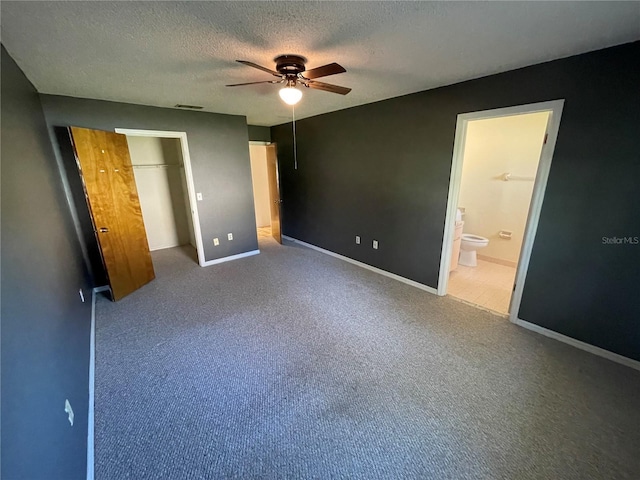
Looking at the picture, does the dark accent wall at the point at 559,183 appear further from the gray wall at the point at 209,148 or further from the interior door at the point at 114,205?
the interior door at the point at 114,205

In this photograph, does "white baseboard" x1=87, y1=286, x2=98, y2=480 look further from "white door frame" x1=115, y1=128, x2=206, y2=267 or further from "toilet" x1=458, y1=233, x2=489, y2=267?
"toilet" x1=458, y1=233, x2=489, y2=267

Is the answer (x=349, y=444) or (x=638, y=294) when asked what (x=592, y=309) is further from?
(x=349, y=444)

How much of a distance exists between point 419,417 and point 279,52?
2.65 metres

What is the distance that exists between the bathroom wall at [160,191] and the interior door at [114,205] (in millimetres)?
1675

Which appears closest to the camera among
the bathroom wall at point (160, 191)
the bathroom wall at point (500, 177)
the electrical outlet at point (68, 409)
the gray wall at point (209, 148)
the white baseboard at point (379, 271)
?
the electrical outlet at point (68, 409)

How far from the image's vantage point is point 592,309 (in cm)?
217

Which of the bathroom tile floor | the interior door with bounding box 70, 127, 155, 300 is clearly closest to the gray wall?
the interior door with bounding box 70, 127, 155, 300

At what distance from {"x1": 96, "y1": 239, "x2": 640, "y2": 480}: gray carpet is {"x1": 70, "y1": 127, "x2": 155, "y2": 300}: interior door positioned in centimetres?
52

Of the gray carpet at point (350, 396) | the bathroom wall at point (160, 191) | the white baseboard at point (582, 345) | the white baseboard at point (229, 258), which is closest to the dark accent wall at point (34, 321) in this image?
the gray carpet at point (350, 396)

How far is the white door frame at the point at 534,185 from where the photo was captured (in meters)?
2.16

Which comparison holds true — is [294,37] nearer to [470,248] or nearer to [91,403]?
[91,403]

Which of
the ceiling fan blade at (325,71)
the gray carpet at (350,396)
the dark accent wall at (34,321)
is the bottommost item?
the gray carpet at (350,396)

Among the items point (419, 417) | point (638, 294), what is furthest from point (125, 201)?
point (638, 294)

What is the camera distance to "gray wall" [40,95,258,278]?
301cm
